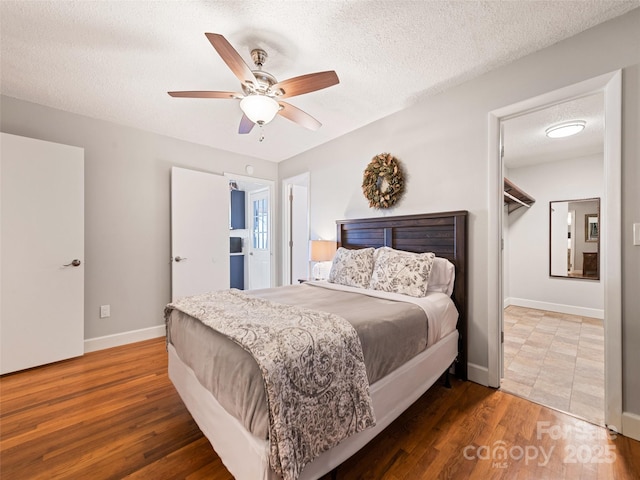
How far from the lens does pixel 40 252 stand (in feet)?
8.49

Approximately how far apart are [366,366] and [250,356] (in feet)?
1.99

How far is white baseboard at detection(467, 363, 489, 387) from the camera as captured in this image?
7.27 feet

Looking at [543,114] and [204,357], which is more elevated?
[543,114]

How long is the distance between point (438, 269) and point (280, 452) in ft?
6.27

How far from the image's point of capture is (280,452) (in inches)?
38.4

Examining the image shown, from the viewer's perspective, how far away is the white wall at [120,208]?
112 inches

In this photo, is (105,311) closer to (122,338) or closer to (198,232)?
(122,338)

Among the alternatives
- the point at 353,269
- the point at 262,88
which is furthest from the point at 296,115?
the point at 353,269

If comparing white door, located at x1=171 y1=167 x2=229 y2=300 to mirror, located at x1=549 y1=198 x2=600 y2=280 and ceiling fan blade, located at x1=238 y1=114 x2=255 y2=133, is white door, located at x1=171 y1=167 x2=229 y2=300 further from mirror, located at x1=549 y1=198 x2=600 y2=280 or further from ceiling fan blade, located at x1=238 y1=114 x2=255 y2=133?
mirror, located at x1=549 y1=198 x2=600 y2=280

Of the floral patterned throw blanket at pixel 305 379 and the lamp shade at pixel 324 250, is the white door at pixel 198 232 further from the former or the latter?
the floral patterned throw blanket at pixel 305 379

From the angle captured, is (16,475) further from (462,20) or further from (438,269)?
(462,20)

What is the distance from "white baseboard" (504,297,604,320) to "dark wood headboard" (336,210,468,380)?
329 cm

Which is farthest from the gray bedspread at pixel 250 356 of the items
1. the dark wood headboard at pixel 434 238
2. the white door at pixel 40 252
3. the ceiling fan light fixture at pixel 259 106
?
the white door at pixel 40 252

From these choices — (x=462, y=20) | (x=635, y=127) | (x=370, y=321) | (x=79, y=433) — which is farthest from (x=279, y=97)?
(x=79, y=433)
